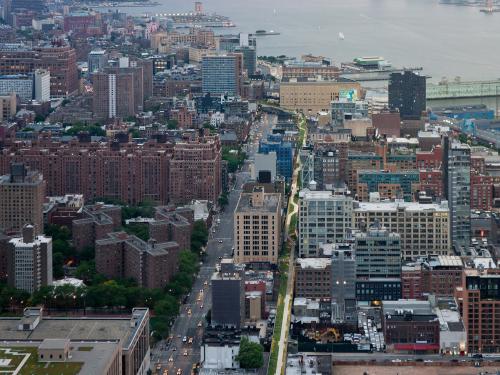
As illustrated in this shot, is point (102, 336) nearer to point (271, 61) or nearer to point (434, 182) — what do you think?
point (434, 182)

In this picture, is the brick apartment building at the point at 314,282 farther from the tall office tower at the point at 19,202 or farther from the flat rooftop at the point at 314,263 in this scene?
the tall office tower at the point at 19,202

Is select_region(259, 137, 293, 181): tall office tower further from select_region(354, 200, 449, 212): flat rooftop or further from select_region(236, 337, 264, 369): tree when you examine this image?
select_region(236, 337, 264, 369): tree

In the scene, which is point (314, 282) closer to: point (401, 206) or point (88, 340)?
point (401, 206)

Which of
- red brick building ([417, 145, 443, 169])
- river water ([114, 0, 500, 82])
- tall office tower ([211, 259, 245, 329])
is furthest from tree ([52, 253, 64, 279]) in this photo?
river water ([114, 0, 500, 82])

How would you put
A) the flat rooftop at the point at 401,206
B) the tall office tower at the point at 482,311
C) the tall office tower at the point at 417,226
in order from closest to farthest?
1. the tall office tower at the point at 482,311
2. the tall office tower at the point at 417,226
3. the flat rooftop at the point at 401,206

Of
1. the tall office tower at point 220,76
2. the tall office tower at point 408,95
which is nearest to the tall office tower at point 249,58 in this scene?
the tall office tower at point 220,76

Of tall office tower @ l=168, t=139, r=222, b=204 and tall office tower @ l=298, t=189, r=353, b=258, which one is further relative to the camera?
tall office tower @ l=168, t=139, r=222, b=204
